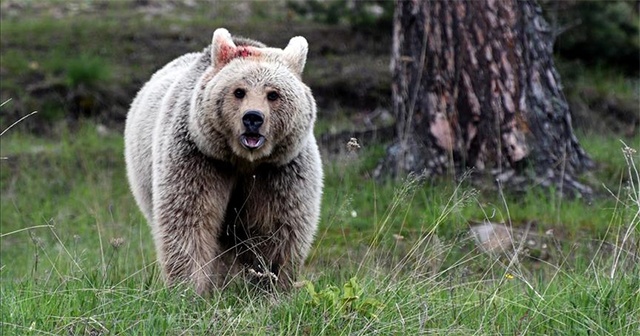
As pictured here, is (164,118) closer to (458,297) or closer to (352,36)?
(458,297)

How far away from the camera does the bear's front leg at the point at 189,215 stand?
642cm

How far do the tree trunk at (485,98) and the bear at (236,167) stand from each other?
8.78 ft

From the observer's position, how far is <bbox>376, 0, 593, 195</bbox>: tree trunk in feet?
30.3

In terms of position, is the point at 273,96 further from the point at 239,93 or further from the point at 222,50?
the point at 222,50

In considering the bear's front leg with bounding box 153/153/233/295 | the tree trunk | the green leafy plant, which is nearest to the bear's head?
the bear's front leg with bounding box 153/153/233/295

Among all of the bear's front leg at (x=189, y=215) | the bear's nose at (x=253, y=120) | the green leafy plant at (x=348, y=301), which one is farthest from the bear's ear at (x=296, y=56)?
the green leafy plant at (x=348, y=301)

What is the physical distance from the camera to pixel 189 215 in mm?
6434

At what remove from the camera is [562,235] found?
843 cm

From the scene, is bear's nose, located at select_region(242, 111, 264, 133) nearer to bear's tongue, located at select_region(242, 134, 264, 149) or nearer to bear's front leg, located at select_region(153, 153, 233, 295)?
bear's tongue, located at select_region(242, 134, 264, 149)

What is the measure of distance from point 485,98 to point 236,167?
3.29 m

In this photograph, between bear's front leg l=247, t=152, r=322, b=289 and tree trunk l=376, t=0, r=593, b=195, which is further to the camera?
tree trunk l=376, t=0, r=593, b=195

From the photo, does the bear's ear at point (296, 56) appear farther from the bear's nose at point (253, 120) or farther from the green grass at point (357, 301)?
the green grass at point (357, 301)

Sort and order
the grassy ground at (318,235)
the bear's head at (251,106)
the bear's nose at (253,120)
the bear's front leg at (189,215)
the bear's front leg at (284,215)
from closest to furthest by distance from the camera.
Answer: the grassy ground at (318,235), the bear's nose at (253,120), the bear's head at (251,106), the bear's front leg at (189,215), the bear's front leg at (284,215)

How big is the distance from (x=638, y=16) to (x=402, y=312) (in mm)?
10836
